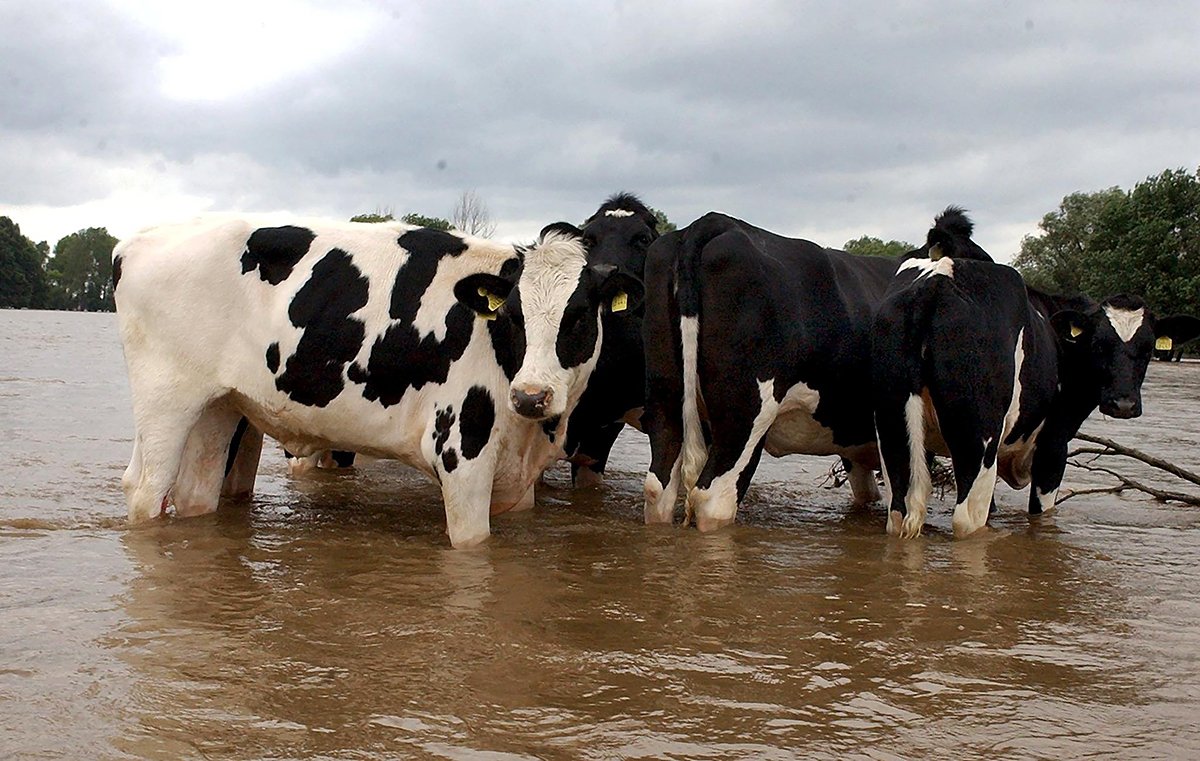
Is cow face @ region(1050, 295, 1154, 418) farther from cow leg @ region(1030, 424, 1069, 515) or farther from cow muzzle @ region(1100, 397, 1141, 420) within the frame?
cow leg @ region(1030, 424, 1069, 515)

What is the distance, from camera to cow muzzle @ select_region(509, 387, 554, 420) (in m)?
6.05

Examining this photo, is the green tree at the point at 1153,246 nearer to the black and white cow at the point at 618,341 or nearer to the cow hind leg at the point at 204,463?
the black and white cow at the point at 618,341

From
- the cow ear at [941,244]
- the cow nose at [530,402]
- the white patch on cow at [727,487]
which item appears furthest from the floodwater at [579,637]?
the cow ear at [941,244]

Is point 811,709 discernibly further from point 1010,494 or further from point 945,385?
point 1010,494

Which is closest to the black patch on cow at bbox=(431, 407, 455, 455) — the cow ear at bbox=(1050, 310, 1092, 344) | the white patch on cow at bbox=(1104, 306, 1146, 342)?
the cow ear at bbox=(1050, 310, 1092, 344)

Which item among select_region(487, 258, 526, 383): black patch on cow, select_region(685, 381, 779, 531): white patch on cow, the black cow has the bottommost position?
select_region(685, 381, 779, 531): white patch on cow

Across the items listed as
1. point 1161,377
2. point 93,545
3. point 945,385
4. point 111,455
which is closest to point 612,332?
point 945,385

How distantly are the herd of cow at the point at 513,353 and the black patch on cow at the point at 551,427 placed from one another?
0.07m

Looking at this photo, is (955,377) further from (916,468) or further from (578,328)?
(578,328)

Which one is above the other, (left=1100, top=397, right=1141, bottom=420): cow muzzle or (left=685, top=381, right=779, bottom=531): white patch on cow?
(left=1100, top=397, right=1141, bottom=420): cow muzzle

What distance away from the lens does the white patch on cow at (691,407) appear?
6.99 m

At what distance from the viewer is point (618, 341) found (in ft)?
26.4

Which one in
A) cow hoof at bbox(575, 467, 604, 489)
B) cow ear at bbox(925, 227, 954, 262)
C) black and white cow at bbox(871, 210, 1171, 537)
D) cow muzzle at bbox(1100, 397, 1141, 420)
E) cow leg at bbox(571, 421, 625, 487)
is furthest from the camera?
cow hoof at bbox(575, 467, 604, 489)

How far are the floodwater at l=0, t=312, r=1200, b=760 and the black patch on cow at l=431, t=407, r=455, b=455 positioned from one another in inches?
25.5
